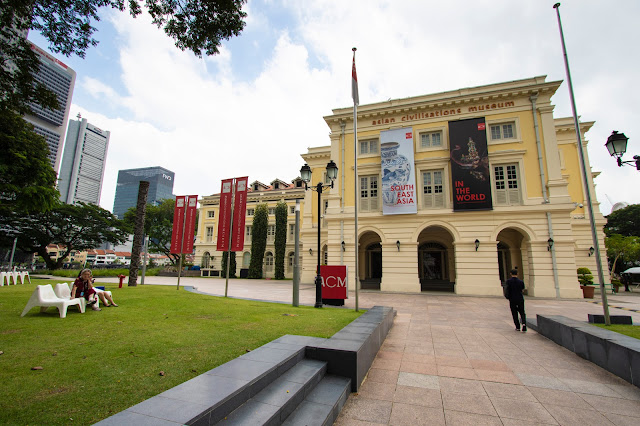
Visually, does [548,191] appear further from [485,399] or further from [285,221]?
[285,221]

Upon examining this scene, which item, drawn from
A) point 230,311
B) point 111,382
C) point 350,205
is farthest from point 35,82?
point 350,205

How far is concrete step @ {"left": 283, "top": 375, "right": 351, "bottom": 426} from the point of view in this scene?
3.03 m

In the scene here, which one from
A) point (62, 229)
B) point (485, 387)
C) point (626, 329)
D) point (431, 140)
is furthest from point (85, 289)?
point (62, 229)

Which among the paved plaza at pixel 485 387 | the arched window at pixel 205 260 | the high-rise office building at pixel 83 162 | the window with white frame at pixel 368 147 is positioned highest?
the high-rise office building at pixel 83 162

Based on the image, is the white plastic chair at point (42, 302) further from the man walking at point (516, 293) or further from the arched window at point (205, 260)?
the arched window at point (205, 260)

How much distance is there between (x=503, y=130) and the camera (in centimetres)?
1952

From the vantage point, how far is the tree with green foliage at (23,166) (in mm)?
14266

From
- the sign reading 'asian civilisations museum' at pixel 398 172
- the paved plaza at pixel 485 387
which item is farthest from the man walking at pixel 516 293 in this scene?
the sign reading 'asian civilisations museum' at pixel 398 172

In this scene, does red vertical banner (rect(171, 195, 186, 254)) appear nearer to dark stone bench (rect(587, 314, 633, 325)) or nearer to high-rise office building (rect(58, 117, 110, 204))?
dark stone bench (rect(587, 314, 633, 325))

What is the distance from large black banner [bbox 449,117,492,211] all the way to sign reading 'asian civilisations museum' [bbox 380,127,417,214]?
2.65 meters

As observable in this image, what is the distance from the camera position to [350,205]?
Result: 69.9ft

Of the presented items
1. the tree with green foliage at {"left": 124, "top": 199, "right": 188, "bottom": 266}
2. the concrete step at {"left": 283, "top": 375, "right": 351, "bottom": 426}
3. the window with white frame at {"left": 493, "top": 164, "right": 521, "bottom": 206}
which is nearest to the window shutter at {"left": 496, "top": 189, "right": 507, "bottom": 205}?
the window with white frame at {"left": 493, "top": 164, "right": 521, "bottom": 206}

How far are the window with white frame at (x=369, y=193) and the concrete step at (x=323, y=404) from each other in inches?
691

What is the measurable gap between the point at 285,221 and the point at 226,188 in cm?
2277
